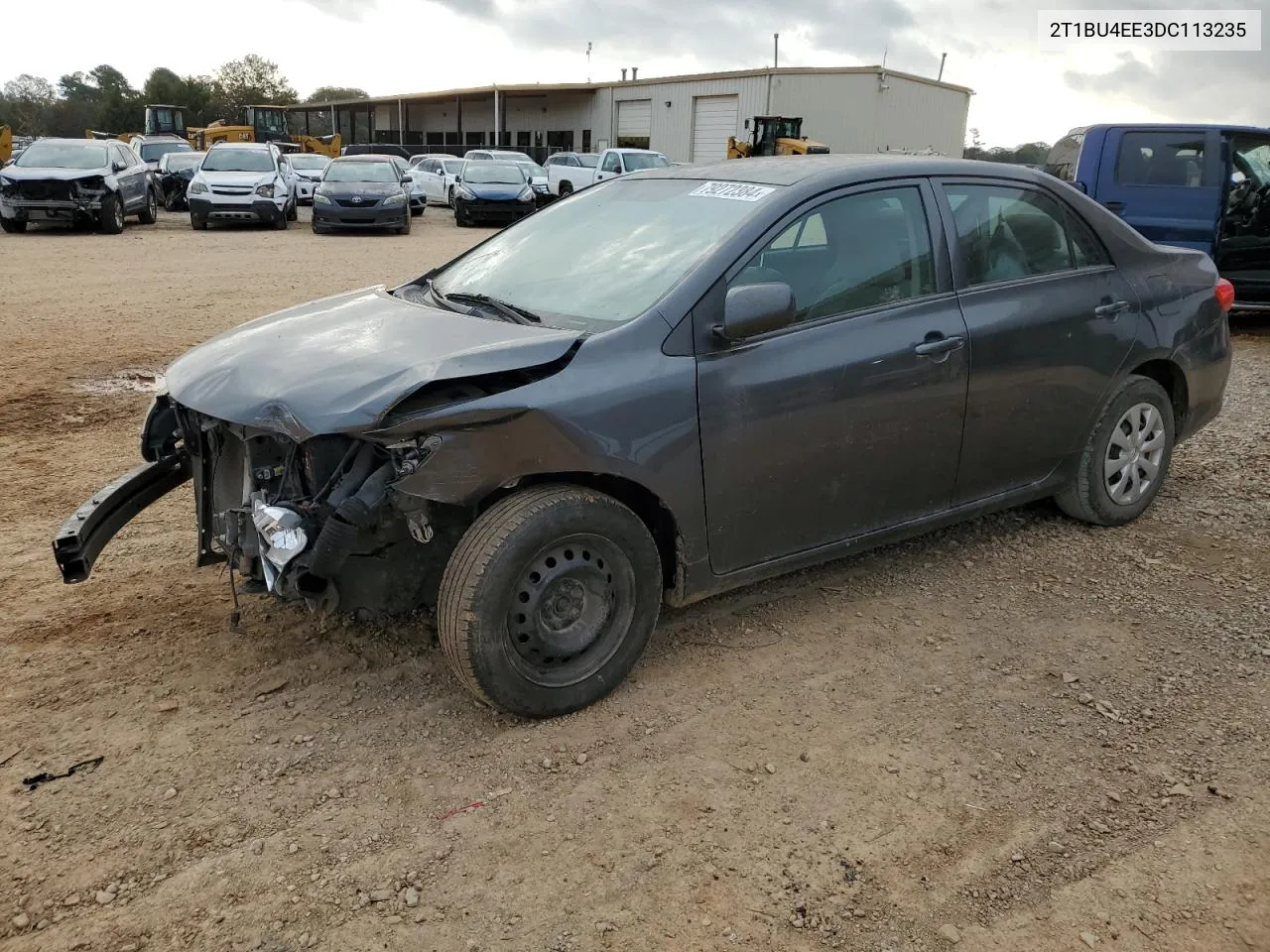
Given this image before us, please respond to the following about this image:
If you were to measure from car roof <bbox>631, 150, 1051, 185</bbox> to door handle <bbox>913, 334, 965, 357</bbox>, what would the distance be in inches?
26.3

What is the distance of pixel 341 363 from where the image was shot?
3.23 metres

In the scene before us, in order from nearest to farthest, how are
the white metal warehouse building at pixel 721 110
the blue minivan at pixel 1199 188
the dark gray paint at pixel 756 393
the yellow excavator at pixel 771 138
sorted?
the dark gray paint at pixel 756 393 < the blue minivan at pixel 1199 188 < the yellow excavator at pixel 771 138 < the white metal warehouse building at pixel 721 110

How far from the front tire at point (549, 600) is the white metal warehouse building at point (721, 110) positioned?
29.7 meters

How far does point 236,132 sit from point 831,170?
3875cm

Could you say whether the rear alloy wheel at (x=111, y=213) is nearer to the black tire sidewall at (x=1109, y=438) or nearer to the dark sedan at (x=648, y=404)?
the dark sedan at (x=648, y=404)

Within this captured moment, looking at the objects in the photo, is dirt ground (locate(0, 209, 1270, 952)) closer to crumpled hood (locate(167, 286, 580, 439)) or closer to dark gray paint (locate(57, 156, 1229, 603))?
dark gray paint (locate(57, 156, 1229, 603))

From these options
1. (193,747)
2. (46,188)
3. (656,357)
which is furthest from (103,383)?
(46,188)

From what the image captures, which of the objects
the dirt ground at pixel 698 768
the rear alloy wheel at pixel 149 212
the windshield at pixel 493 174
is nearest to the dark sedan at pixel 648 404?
the dirt ground at pixel 698 768

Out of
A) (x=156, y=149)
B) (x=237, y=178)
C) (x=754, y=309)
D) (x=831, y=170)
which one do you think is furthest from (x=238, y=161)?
(x=754, y=309)

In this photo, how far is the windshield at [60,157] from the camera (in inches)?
710

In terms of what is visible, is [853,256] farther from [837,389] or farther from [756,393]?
[756,393]

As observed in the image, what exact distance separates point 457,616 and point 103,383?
555 centimetres

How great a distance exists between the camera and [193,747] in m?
3.12

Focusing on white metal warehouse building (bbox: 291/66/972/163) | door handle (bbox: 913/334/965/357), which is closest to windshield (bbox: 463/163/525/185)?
white metal warehouse building (bbox: 291/66/972/163)
